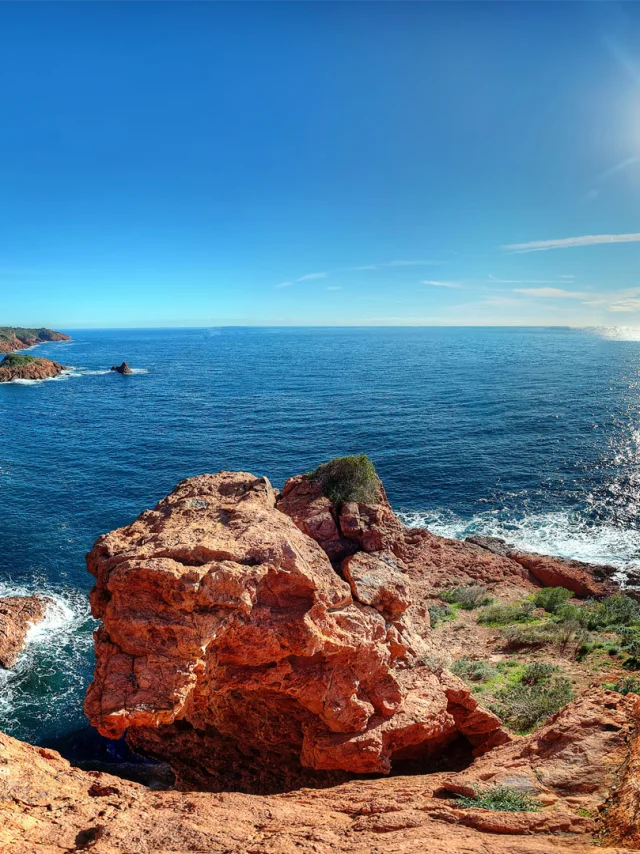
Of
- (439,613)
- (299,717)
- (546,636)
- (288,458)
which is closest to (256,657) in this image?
(299,717)

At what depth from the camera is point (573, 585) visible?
3497 centimetres

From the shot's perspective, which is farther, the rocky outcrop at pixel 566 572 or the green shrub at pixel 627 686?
the rocky outcrop at pixel 566 572

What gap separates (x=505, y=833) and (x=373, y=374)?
395ft

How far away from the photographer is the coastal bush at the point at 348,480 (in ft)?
73.5

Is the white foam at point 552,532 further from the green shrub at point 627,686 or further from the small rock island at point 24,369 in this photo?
the small rock island at point 24,369

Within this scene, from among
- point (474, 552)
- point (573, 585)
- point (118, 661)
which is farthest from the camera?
point (474, 552)

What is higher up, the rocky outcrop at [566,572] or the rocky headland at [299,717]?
the rocky headland at [299,717]

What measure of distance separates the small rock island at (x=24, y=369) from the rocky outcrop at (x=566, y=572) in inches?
5096

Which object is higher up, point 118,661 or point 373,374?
point 373,374

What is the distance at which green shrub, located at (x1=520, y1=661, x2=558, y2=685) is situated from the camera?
2184cm

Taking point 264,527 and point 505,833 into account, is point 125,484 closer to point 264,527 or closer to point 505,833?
point 264,527

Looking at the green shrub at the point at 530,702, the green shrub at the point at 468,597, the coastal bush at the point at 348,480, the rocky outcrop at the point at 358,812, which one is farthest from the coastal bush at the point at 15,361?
the green shrub at the point at 530,702

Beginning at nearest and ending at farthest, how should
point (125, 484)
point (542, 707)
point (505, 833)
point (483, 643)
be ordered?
point (505, 833)
point (542, 707)
point (483, 643)
point (125, 484)

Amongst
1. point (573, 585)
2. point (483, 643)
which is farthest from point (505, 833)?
point (573, 585)
